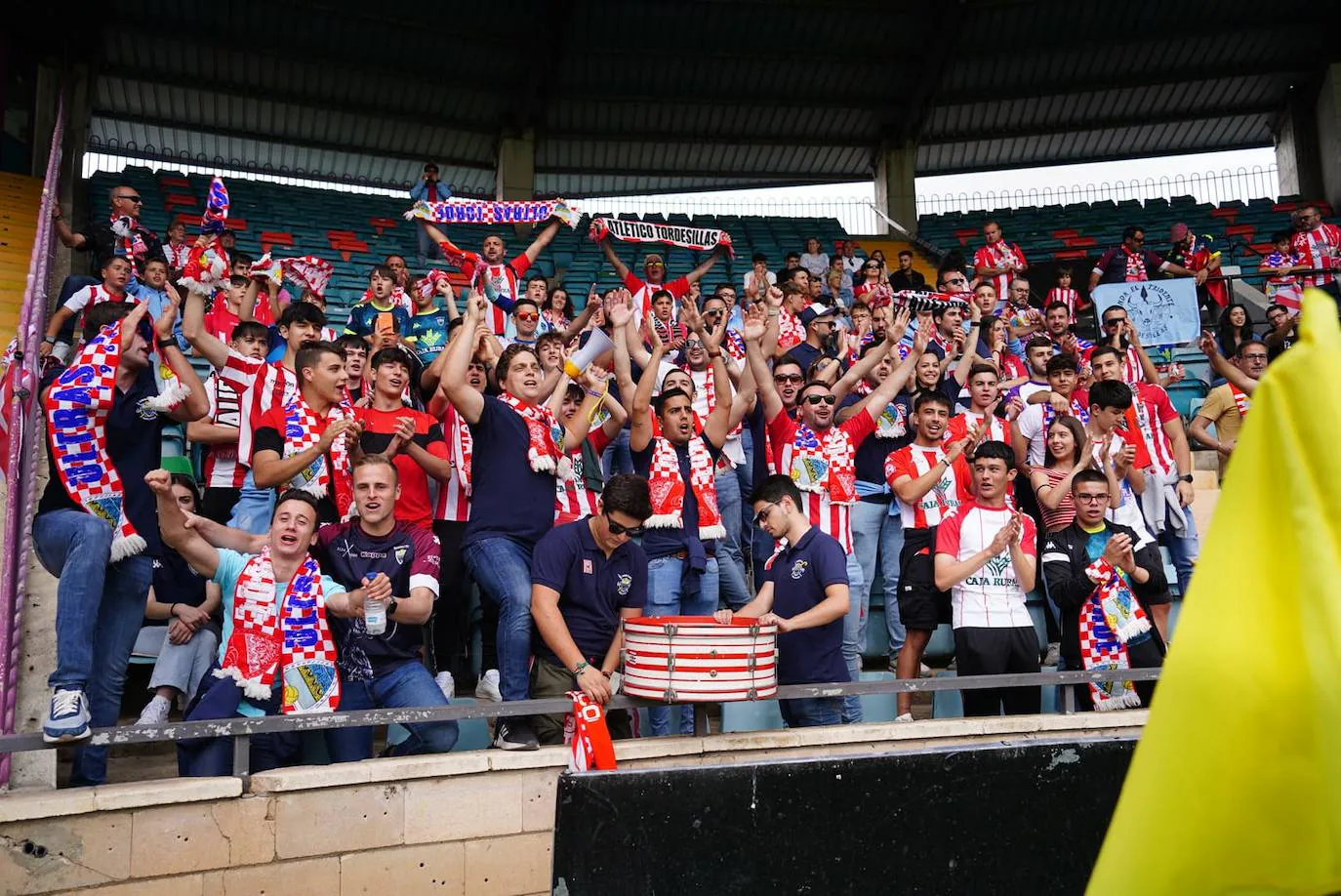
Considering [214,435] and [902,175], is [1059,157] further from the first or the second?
[214,435]

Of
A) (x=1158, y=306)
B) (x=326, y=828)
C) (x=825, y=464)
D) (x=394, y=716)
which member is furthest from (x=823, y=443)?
(x=1158, y=306)

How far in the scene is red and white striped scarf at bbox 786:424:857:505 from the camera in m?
6.00

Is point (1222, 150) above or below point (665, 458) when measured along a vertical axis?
above

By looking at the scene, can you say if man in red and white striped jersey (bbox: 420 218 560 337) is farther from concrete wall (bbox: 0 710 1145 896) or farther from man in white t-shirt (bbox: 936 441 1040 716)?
concrete wall (bbox: 0 710 1145 896)

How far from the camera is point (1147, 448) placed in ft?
22.3

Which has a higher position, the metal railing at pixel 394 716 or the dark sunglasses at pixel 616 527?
the dark sunglasses at pixel 616 527

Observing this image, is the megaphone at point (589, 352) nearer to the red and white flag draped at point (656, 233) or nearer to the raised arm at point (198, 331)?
the raised arm at point (198, 331)

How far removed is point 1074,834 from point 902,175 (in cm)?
1982

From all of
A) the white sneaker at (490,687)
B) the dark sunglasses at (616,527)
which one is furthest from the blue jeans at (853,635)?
the white sneaker at (490,687)

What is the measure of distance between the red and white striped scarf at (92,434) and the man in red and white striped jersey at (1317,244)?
508 inches

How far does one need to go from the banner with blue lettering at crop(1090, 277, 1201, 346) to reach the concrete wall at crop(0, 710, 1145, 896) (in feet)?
21.6

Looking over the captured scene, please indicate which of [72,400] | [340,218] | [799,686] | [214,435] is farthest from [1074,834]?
[340,218]

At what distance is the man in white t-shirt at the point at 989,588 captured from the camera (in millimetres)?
5297

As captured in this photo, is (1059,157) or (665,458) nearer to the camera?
(665,458)
